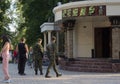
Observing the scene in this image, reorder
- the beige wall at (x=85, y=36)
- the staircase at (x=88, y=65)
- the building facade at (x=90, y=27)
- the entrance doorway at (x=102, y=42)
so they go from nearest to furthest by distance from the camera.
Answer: the staircase at (x=88, y=65) → the building facade at (x=90, y=27) → the beige wall at (x=85, y=36) → the entrance doorway at (x=102, y=42)

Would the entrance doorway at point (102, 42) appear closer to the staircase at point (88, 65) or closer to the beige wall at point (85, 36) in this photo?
the beige wall at point (85, 36)

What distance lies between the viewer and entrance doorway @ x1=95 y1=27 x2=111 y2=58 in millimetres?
28141

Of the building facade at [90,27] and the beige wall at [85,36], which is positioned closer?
the building facade at [90,27]

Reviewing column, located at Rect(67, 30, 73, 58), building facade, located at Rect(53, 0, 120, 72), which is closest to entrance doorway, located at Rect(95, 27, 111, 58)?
building facade, located at Rect(53, 0, 120, 72)

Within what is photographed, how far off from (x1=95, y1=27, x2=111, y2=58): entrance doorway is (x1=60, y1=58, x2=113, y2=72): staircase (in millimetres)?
3373

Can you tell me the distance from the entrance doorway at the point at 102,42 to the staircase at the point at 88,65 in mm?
3373

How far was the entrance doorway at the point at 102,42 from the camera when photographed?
92.3ft

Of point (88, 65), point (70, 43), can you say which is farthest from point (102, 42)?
point (88, 65)

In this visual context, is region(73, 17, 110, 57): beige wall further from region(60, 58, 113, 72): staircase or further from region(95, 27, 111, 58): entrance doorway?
region(60, 58, 113, 72): staircase

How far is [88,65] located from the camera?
77.8ft

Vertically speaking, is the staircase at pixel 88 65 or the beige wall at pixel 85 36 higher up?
the beige wall at pixel 85 36

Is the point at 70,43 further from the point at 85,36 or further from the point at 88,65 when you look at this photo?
the point at 88,65

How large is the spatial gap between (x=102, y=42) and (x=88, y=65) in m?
4.99

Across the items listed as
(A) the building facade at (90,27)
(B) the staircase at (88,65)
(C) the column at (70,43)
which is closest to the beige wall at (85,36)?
(A) the building facade at (90,27)
